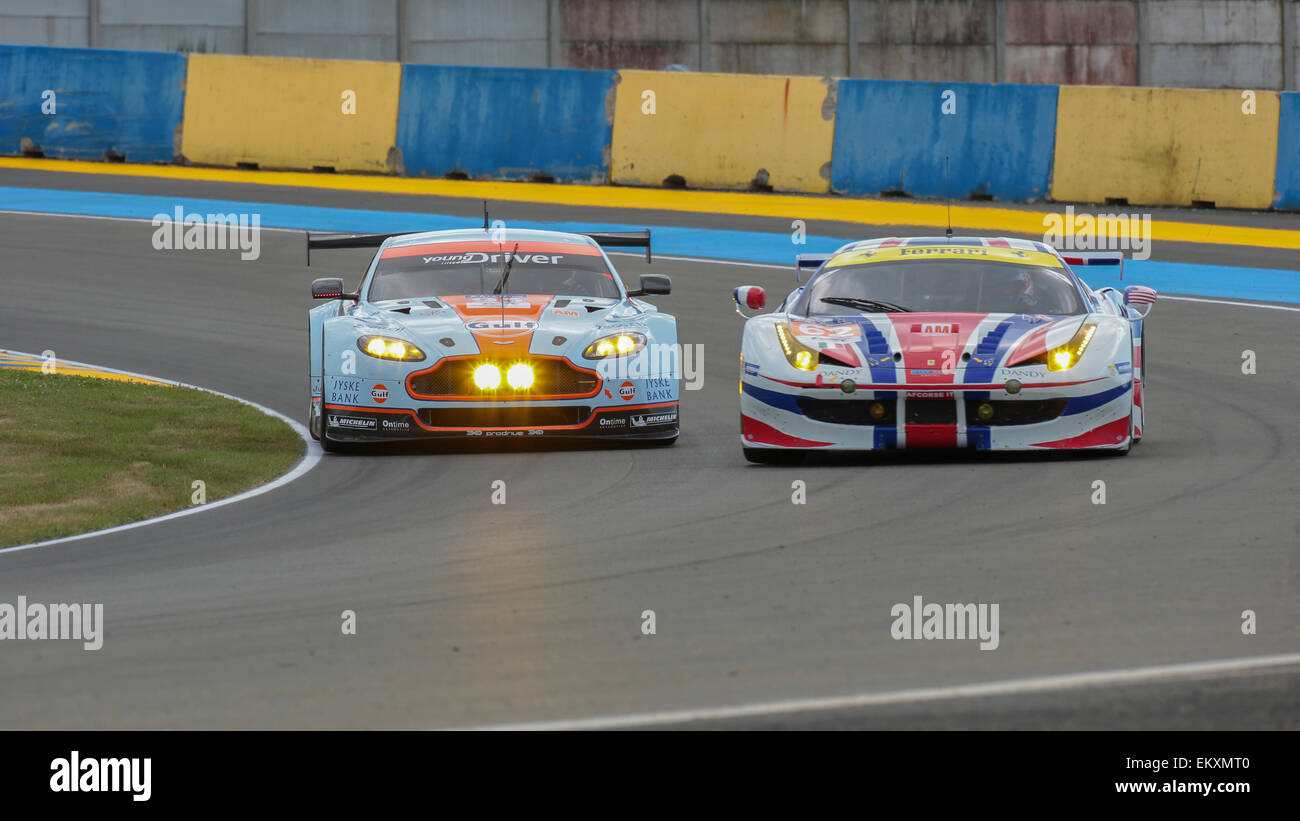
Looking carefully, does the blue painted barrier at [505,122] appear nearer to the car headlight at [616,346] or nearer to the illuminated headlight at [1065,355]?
the car headlight at [616,346]

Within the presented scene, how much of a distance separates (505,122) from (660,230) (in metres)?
4.58

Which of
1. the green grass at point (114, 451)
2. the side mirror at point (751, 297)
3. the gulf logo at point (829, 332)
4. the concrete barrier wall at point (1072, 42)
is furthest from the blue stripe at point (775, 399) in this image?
the concrete barrier wall at point (1072, 42)

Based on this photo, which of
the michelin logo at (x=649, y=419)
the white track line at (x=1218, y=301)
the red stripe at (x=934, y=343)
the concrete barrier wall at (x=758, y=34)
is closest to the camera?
the red stripe at (x=934, y=343)

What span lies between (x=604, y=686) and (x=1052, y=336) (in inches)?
222

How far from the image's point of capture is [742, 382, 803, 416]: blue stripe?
11.8 meters

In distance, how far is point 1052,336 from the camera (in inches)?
463

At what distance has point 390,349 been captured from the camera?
41.5 feet

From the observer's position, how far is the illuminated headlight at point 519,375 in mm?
12602

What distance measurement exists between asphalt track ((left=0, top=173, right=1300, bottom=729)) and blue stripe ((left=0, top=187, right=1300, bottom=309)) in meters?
5.55

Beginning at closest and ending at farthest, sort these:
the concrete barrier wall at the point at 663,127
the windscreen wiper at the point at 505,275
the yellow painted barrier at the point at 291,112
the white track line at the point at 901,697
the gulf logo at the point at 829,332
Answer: the white track line at the point at 901,697 < the gulf logo at the point at 829,332 < the windscreen wiper at the point at 505,275 < the concrete barrier wall at the point at 663,127 < the yellow painted barrier at the point at 291,112

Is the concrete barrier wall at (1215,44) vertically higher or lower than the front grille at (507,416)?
higher

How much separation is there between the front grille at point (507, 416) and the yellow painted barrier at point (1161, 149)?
41.9 ft
